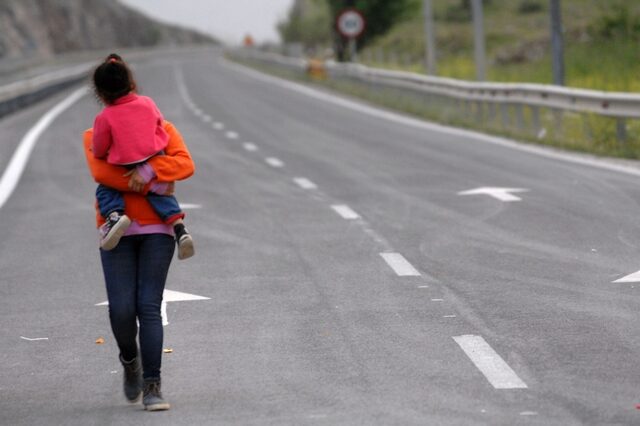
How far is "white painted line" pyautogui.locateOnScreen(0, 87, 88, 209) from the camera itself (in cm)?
1884

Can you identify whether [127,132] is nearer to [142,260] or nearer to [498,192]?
[142,260]

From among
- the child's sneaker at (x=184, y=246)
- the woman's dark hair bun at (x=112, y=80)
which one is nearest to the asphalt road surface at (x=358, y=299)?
the child's sneaker at (x=184, y=246)

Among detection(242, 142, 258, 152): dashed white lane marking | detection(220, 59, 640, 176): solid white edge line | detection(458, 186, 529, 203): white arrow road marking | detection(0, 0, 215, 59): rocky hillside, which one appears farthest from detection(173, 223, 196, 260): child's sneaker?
detection(0, 0, 215, 59): rocky hillside

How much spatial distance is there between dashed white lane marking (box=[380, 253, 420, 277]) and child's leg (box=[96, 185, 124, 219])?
3920 millimetres

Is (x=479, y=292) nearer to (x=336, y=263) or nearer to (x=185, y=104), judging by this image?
(x=336, y=263)

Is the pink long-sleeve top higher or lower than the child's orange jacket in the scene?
higher

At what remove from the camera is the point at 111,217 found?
7.07m

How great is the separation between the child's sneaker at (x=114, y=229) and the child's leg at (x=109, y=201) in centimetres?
5

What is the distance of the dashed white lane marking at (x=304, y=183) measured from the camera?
58.0 feet

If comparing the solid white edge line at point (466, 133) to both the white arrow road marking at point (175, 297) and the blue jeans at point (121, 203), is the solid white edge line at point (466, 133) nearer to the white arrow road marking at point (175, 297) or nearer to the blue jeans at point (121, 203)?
the white arrow road marking at point (175, 297)

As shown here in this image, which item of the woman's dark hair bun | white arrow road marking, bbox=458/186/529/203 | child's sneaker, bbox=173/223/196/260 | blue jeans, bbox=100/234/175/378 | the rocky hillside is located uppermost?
the woman's dark hair bun

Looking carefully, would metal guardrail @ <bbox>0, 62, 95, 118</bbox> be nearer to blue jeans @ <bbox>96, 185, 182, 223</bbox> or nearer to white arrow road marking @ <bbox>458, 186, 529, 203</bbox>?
white arrow road marking @ <bbox>458, 186, 529, 203</bbox>

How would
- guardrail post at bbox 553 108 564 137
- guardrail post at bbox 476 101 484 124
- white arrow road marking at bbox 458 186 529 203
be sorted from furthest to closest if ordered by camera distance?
1. guardrail post at bbox 476 101 484 124
2. guardrail post at bbox 553 108 564 137
3. white arrow road marking at bbox 458 186 529 203

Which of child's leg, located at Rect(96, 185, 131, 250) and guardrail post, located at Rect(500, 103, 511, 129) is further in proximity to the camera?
guardrail post, located at Rect(500, 103, 511, 129)
